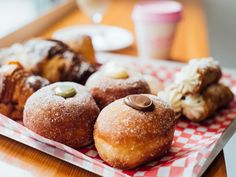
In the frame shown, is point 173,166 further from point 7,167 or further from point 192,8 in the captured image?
point 192,8

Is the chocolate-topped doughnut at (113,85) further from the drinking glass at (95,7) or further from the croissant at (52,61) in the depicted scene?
the drinking glass at (95,7)

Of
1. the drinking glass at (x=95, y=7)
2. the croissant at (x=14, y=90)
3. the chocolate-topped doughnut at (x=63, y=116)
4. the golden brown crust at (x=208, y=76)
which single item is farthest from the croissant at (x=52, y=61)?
the drinking glass at (x=95, y=7)

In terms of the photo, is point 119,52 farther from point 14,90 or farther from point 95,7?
point 14,90

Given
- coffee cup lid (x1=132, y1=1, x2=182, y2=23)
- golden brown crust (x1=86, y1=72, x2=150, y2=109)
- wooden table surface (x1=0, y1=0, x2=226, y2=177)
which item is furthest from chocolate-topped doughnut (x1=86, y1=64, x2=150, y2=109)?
coffee cup lid (x1=132, y1=1, x2=182, y2=23)

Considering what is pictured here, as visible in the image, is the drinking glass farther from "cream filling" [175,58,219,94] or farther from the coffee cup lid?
"cream filling" [175,58,219,94]

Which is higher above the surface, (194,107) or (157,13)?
(157,13)

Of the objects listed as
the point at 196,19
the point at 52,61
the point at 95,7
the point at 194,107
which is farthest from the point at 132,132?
the point at 196,19

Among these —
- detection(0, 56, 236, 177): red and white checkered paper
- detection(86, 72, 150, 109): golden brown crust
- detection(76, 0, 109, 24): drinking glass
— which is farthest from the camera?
detection(76, 0, 109, 24): drinking glass
